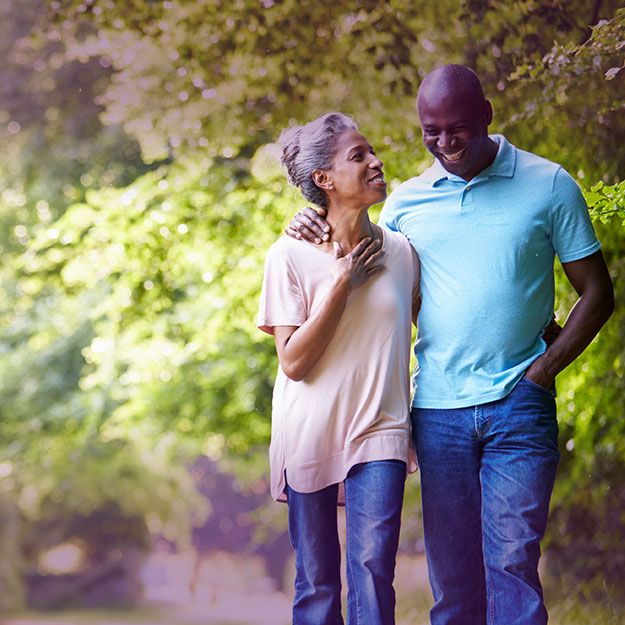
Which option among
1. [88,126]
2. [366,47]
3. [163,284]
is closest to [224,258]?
[163,284]

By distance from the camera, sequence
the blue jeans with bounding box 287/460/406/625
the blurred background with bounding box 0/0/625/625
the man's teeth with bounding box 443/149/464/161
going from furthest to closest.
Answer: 1. the blurred background with bounding box 0/0/625/625
2. the man's teeth with bounding box 443/149/464/161
3. the blue jeans with bounding box 287/460/406/625

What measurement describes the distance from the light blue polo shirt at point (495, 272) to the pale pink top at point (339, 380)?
96mm

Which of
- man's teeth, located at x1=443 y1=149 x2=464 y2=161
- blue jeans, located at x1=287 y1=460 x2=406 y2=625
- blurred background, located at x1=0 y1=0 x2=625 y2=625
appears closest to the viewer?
blue jeans, located at x1=287 y1=460 x2=406 y2=625

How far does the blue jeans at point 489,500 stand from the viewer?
1739 millimetres

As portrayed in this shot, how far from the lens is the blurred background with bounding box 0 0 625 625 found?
3.51 m

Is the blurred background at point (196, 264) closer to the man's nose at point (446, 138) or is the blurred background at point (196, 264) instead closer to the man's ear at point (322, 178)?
the man's nose at point (446, 138)

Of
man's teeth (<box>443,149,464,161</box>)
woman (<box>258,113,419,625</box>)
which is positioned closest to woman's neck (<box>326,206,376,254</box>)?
woman (<box>258,113,419,625</box>)

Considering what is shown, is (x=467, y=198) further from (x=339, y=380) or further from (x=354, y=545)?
(x=354, y=545)

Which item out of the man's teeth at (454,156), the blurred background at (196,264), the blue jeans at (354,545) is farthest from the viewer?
the blurred background at (196,264)

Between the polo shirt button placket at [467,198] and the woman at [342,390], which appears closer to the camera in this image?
the woman at [342,390]

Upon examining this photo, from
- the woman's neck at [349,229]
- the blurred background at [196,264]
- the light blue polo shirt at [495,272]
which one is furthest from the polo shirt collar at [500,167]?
the blurred background at [196,264]

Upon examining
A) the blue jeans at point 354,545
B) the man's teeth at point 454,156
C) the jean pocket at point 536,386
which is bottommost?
the blue jeans at point 354,545

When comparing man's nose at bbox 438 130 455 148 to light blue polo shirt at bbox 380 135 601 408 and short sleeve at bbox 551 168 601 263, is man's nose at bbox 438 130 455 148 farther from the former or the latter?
short sleeve at bbox 551 168 601 263

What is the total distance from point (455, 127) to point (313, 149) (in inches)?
12.1
